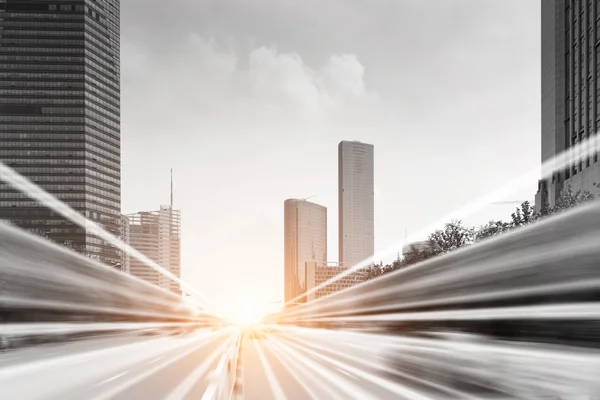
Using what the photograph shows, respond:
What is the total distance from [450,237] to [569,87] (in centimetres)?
3563

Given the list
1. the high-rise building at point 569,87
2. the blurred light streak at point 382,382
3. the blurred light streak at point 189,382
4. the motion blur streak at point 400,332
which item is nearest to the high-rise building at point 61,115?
the high-rise building at point 569,87

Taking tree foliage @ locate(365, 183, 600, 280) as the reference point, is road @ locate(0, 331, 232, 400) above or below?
below

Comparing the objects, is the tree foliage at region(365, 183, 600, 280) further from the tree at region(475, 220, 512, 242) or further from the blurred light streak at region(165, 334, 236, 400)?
the blurred light streak at region(165, 334, 236, 400)

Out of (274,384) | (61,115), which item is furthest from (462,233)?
(61,115)

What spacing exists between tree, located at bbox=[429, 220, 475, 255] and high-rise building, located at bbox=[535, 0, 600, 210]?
17.9 metres

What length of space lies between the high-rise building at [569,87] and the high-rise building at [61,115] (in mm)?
96690

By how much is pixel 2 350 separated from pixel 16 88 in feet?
499

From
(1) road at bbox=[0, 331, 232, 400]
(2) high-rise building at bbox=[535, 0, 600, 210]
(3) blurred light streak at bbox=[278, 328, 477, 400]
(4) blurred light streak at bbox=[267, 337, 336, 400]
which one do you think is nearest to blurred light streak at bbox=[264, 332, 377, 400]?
(4) blurred light streak at bbox=[267, 337, 336, 400]

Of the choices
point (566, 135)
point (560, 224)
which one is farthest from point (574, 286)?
point (566, 135)

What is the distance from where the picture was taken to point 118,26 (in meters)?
168

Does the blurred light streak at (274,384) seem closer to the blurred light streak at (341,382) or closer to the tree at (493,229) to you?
the blurred light streak at (341,382)

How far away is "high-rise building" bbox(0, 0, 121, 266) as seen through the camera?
141625 millimetres

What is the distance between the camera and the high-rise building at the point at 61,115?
14162 cm

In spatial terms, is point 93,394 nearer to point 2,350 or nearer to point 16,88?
point 2,350
